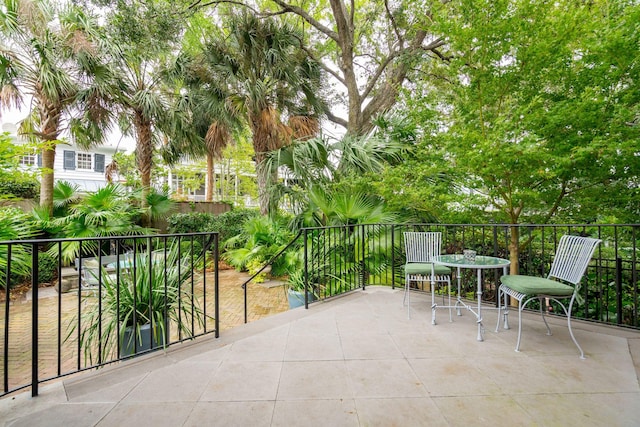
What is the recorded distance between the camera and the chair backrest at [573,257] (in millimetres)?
2281

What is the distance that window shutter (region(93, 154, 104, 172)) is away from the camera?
52.3 ft

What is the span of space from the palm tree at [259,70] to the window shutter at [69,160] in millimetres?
12505

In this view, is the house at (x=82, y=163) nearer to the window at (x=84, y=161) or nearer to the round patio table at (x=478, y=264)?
the window at (x=84, y=161)

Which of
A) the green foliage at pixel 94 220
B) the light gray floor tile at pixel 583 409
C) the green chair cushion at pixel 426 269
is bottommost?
the light gray floor tile at pixel 583 409

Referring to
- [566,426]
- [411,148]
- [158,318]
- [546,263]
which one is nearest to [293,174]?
[411,148]

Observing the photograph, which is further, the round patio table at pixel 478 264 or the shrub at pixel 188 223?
the shrub at pixel 188 223

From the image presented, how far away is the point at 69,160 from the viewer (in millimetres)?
15250

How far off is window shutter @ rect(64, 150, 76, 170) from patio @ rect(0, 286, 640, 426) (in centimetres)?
1753

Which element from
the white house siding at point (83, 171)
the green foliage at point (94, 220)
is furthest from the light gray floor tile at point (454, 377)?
the white house siding at point (83, 171)

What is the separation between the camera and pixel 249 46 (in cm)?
663

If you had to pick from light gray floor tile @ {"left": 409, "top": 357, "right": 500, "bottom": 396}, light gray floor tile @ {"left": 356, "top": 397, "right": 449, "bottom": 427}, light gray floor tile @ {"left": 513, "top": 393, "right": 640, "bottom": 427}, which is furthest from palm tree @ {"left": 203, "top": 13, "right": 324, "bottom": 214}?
light gray floor tile @ {"left": 513, "top": 393, "right": 640, "bottom": 427}

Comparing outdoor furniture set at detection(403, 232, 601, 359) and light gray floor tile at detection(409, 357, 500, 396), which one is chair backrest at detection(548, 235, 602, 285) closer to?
outdoor furniture set at detection(403, 232, 601, 359)

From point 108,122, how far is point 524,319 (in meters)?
9.30

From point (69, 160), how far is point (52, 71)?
470 inches
